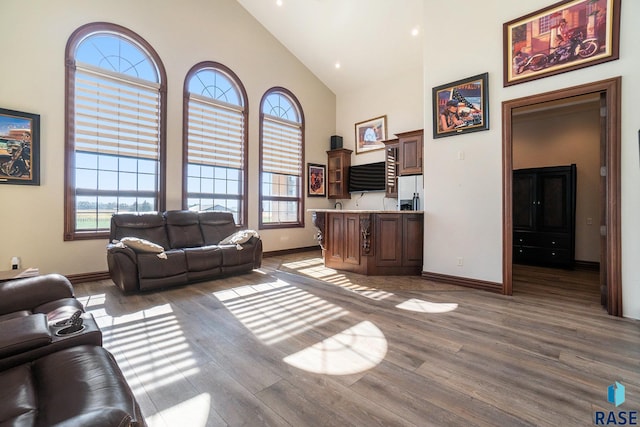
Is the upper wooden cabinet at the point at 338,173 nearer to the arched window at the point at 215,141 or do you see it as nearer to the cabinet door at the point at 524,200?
the arched window at the point at 215,141

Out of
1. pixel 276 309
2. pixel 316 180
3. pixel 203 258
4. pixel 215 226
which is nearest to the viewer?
pixel 276 309

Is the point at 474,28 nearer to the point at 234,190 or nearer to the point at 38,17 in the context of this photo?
the point at 234,190

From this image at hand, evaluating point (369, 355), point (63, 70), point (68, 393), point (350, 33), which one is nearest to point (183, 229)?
point (63, 70)

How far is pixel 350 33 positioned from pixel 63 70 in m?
5.06

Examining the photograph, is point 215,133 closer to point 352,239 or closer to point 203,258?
point 203,258

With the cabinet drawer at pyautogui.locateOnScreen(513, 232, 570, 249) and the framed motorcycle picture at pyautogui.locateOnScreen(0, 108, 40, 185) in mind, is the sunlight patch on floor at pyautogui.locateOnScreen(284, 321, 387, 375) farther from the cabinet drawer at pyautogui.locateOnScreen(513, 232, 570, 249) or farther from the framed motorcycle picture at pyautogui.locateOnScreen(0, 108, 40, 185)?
the cabinet drawer at pyautogui.locateOnScreen(513, 232, 570, 249)

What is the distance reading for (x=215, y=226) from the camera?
510 cm

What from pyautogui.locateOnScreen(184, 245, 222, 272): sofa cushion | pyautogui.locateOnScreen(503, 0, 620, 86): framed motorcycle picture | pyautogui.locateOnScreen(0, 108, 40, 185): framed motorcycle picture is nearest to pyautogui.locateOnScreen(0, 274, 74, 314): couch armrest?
pyautogui.locateOnScreen(184, 245, 222, 272): sofa cushion

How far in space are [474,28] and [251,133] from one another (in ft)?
14.3

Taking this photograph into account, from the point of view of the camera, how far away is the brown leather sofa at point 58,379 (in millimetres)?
865

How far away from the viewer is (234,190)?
6.07 metres

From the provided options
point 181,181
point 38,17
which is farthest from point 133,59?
point 181,181

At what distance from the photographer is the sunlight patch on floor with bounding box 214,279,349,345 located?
2.62 meters

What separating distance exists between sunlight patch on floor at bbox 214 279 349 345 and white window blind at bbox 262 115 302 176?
3.49m
